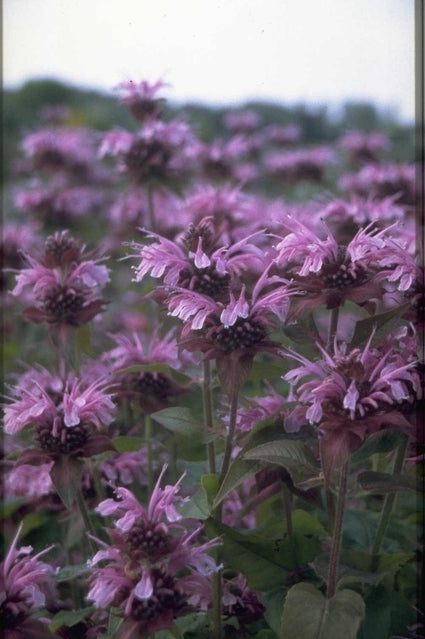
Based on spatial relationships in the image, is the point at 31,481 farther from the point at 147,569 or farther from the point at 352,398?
the point at 352,398

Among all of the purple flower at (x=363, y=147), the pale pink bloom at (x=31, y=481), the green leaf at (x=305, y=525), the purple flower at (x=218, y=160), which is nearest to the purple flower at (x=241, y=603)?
the green leaf at (x=305, y=525)

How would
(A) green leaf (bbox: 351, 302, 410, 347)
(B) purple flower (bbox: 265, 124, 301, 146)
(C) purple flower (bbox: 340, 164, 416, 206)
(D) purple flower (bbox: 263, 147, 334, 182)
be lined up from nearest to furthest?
(A) green leaf (bbox: 351, 302, 410, 347), (C) purple flower (bbox: 340, 164, 416, 206), (D) purple flower (bbox: 263, 147, 334, 182), (B) purple flower (bbox: 265, 124, 301, 146)

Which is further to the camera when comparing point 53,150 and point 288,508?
point 53,150

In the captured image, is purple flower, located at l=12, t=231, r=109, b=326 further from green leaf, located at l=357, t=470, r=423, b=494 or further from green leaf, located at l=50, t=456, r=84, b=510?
green leaf, located at l=357, t=470, r=423, b=494

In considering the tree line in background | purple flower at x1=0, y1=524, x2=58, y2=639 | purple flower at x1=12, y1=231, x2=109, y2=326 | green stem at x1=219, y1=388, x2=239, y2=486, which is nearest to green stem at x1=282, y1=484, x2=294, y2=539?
green stem at x1=219, y1=388, x2=239, y2=486

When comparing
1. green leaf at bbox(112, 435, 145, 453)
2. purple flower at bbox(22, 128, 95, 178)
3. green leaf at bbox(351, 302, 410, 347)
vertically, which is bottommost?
green leaf at bbox(112, 435, 145, 453)

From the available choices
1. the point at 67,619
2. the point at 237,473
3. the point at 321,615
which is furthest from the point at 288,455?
the point at 67,619
